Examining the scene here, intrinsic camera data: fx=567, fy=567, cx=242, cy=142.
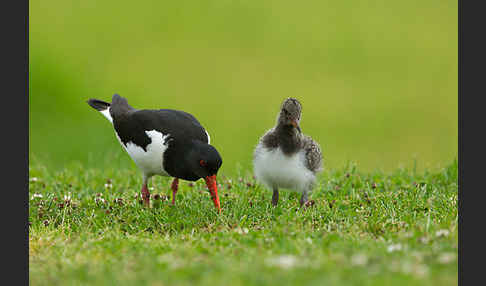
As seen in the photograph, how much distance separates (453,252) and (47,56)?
17019 millimetres

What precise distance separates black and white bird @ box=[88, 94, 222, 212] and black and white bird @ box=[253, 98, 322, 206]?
61 cm

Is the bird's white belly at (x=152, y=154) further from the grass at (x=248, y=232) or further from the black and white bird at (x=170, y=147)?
the grass at (x=248, y=232)

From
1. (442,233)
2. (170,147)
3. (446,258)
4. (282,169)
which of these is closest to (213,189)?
(170,147)

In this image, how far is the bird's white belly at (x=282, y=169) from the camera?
710 cm

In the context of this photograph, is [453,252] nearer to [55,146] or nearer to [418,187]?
[418,187]

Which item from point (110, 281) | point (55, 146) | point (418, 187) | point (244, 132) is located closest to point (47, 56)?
point (55, 146)

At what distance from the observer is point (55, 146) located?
15703 mm

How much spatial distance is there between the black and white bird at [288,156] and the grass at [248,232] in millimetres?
335

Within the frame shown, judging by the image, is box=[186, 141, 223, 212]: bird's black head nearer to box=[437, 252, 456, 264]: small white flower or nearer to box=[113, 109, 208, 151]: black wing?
box=[113, 109, 208, 151]: black wing

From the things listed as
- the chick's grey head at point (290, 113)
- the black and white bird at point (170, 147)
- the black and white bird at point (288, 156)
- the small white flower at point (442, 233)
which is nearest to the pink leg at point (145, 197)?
the black and white bird at point (170, 147)

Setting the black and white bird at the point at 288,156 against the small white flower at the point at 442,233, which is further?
the black and white bird at the point at 288,156

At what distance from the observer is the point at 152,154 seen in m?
7.48

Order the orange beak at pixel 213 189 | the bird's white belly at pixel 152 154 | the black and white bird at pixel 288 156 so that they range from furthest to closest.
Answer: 1. the bird's white belly at pixel 152 154
2. the orange beak at pixel 213 189
3. the black and white bird at pixel 288 156

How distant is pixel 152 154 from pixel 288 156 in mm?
1807
